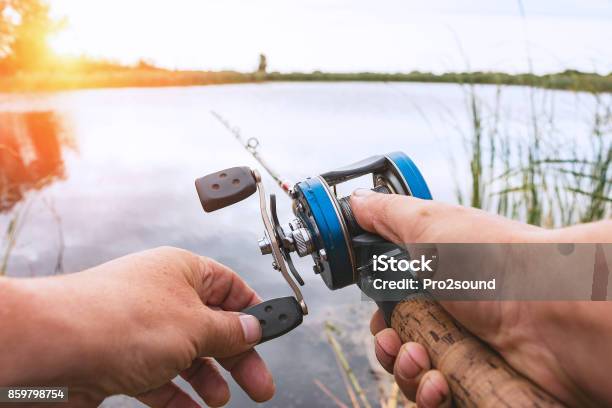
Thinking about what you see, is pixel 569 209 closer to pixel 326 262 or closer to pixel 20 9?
pixel 326 262

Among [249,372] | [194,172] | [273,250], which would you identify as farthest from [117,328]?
[194,172]

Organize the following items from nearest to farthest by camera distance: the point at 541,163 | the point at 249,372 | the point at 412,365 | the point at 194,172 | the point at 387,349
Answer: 1. the point at 412,365
2. the point at 387,349
3. the point at 249,372
4. the point at 541,163
5. the point at 194,172

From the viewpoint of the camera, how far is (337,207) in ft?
5.37

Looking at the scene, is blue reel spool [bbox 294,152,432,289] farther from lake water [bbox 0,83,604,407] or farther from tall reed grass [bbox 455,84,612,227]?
tall reed grass [bbox 455,84,612,227]

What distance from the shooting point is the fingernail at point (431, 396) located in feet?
4.18

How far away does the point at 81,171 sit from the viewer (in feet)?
24.9

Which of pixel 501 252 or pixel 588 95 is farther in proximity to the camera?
pixel 588 95

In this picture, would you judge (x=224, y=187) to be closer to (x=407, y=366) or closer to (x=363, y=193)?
(x=363, y=193)

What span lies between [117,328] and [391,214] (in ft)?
2.59

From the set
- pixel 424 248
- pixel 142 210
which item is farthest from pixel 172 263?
pixel 142 210

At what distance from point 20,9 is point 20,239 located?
14.7m

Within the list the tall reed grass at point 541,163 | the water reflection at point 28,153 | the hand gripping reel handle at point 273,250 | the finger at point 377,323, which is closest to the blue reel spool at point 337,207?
the hand gripping reel handle at point 273,250

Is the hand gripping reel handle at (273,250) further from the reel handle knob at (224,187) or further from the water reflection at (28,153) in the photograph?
the water reflection at (28,153)

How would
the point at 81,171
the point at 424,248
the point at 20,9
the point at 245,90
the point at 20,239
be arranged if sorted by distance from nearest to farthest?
the point at 424,248 < the point at 20,239 < the point at 81,171 < the point at 20,9 < the point at 245,90
